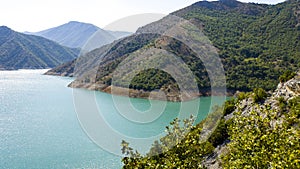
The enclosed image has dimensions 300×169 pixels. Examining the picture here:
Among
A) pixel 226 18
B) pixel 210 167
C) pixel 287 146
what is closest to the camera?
pixel 287 146

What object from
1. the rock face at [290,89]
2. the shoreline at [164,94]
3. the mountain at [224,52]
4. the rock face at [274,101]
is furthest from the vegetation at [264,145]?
the mountain at [224,52]

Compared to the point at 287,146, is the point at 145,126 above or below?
below

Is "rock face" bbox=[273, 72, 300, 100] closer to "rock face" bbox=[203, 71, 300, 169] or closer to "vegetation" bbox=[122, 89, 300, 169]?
"rock face" bbox=[203, 71, 300, 169]

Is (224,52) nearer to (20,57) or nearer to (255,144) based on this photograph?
(255,144)

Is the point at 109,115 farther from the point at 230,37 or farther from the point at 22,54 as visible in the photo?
the point at 22,54

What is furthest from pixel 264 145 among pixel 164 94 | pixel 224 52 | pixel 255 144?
pixel 224 52

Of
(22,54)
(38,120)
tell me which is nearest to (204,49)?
(38,120)

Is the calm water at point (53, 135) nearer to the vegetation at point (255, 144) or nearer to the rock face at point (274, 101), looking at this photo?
the rock face at point (274, 101)

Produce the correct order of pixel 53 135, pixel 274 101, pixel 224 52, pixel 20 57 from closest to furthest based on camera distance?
1. pixel 274 101
2. pixel 53 135
3. pixel 224 52
4. pixel 20 57
